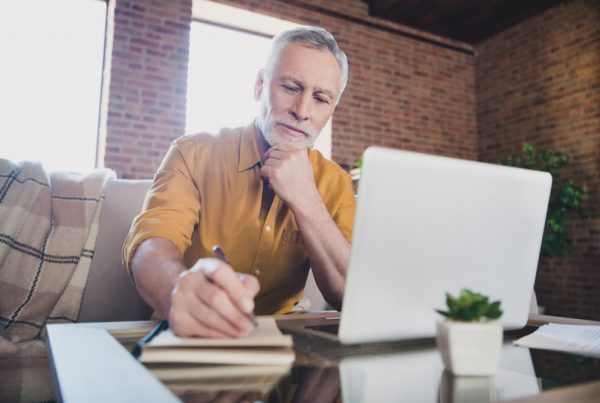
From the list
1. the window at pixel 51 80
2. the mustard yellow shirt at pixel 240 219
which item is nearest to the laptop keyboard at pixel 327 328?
the mustard yellow shirt at pixel 240 219

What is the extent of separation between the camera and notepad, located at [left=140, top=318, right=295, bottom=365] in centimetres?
63

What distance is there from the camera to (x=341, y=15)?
5.54 m

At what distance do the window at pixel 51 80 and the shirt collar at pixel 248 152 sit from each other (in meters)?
3.32

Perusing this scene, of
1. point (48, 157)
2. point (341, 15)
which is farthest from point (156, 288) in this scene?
point (341, 15)

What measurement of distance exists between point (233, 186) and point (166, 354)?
2.89 ft

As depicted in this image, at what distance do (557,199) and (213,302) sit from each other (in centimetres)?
504

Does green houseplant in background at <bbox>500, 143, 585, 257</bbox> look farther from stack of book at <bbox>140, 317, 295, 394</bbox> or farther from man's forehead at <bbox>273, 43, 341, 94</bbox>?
stack of book at <bbox>140, 317, 295, 394</bbox>

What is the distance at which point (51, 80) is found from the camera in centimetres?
443

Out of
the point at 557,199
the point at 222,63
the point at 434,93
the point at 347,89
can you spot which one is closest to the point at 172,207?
the point at 222,63

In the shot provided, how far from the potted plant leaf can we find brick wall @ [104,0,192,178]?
4.12m

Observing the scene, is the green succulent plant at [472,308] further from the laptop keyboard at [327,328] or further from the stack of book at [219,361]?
the laptop keyboard at [327,328]

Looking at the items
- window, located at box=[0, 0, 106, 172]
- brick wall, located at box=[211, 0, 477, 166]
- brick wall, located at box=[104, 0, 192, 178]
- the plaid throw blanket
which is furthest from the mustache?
brick wall, located at box=[211, 0, 477, 166]

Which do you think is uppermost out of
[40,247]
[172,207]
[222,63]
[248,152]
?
[222,63]

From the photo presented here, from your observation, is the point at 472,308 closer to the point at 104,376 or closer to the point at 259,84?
the point at 104,376
